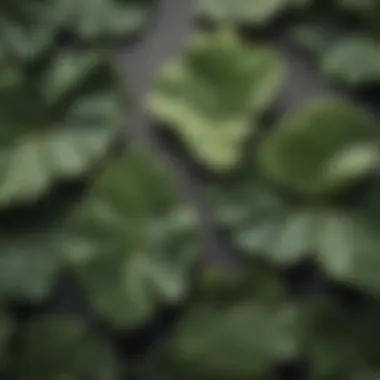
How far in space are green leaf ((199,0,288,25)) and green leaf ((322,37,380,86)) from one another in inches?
2.0

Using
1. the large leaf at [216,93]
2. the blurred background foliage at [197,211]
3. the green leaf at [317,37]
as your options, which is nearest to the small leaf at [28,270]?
the blurred background foliage at [197,211]

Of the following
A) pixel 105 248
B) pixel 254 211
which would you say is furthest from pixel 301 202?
pixel 105 248

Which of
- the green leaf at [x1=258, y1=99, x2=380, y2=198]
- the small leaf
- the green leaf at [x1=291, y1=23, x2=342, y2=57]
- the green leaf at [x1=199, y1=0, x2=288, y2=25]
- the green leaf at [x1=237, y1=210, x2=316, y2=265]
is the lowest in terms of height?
the small leaf

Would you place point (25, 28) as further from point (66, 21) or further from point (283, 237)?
point (283, 237)

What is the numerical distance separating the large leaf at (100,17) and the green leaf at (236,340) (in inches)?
8.3

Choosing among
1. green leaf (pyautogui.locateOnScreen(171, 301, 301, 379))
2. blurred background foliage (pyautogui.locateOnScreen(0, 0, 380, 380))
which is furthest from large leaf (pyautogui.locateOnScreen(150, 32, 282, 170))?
green leaf (pyautogui.locateOnScreen(171, 301, 301, 379))

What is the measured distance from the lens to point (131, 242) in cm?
61

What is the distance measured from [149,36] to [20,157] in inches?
5.1

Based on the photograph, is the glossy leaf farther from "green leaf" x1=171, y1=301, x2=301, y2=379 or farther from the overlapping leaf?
"green leaf" x1=171, y1=301, x2=301, y2=379

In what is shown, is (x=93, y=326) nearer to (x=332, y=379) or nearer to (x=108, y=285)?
(x=108, y=285)

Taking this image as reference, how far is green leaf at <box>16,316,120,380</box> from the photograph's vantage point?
0.61m

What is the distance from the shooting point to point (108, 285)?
2.00ft

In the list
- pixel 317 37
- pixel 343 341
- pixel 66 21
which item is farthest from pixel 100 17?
pixel 343 341

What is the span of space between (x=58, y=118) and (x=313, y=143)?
181mm
